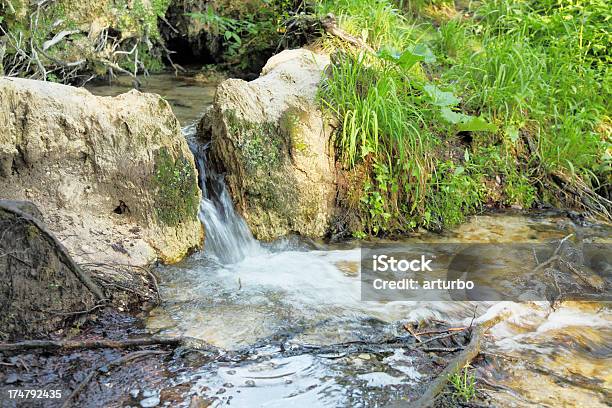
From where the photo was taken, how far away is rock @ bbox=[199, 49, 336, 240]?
5082mm

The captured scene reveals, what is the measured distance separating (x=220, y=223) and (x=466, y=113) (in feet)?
9.32

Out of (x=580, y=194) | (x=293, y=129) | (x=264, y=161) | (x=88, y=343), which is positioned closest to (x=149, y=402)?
(x=88, y=343)

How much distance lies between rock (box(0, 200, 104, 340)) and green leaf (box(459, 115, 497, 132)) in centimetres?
365

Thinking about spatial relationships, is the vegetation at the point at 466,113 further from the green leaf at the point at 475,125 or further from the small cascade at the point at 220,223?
the small cascade at the point at 220,223

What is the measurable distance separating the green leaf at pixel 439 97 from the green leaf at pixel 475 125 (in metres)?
0.26

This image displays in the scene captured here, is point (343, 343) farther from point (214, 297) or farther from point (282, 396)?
point (214, 297)

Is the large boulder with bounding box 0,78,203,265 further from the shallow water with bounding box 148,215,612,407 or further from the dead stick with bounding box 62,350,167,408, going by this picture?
the dead stick with bounding box 62,350,167,408

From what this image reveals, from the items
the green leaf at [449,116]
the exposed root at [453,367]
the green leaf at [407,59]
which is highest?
the green leaf at [407,59]

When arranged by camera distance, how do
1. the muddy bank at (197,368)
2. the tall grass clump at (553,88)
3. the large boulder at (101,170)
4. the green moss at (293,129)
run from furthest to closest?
the tall grass clump at (553,88) < the green moss at (293,129) < the large boulder at (101,170) < the muddy bank at (197,368)

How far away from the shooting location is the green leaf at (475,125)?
5574 millimetres

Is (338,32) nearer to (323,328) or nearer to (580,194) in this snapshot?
(580,194)

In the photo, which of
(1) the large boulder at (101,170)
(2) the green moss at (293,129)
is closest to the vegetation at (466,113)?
(2) the green moss at (293,129)

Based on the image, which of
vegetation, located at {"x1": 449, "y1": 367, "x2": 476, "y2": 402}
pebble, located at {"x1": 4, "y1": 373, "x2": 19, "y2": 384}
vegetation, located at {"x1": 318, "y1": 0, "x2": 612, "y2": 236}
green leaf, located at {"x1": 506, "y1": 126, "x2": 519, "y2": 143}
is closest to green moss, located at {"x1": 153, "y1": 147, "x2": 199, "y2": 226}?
vegetation, located at {"x1": 318, "y1": 0, "x2": 612, "y2": 236}

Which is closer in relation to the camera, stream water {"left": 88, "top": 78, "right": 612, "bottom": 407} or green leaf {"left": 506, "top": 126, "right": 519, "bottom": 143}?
stream water {"left": 88, "top": 78, "right": 612, "bottom": 407}
